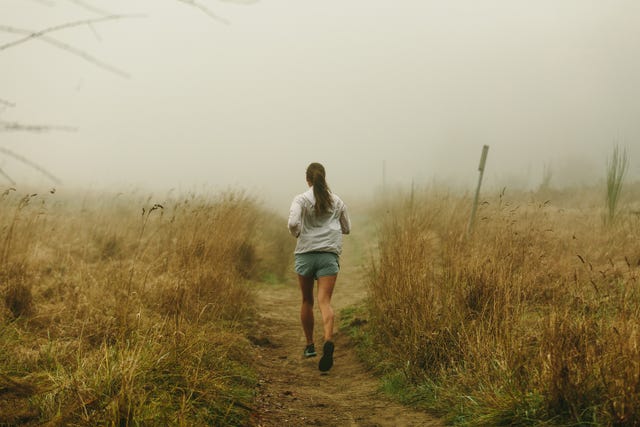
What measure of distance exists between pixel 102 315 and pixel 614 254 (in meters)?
6.03

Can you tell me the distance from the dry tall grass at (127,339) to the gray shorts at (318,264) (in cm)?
94

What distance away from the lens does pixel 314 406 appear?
393cm

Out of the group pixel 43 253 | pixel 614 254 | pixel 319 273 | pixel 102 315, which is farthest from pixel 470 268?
pixel 43 253

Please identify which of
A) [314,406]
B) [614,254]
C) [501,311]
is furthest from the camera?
[614,254]

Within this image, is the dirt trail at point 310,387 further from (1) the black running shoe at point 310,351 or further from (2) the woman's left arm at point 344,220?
(2) the woman's left arm at point 344,220

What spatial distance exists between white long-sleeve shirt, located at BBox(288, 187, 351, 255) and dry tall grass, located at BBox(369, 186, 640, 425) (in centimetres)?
67

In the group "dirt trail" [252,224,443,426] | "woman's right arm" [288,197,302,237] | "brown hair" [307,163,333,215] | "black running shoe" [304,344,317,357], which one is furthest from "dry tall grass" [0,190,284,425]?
"brown hair" [307,163,333,215]

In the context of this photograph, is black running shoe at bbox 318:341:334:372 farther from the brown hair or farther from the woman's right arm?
the brown hair

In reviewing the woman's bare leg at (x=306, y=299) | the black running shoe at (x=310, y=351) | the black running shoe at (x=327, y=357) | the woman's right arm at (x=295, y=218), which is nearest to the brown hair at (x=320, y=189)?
the woman's right arm at (x=295, y=218)

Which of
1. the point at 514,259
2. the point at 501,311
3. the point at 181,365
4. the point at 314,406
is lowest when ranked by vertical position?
the point at 314,406

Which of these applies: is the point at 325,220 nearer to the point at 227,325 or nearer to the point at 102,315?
the point at 227,325

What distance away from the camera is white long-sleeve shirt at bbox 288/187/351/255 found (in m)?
5.04

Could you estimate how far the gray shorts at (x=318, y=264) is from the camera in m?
5.07

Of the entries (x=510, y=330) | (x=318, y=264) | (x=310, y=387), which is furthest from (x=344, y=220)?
(x=510, y=330)
